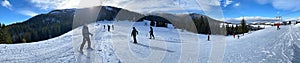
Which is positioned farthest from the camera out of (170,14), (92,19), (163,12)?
(163,12)

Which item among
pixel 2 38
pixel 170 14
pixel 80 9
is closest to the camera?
pixel 80 9

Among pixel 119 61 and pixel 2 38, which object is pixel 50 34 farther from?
pixel 119 61

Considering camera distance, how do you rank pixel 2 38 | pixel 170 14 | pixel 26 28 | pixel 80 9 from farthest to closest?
pixel 26 28 < pixel 2 38 < pixel 170 14 < pixel 80 9

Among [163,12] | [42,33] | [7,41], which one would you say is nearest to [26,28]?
[42,33]

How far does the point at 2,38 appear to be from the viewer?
6700cm

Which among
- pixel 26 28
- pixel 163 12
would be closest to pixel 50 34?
pixel 26 28

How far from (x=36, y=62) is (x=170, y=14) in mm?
9278

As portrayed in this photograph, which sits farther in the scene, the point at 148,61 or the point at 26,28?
the point at 26,28

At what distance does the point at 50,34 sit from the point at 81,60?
401ft

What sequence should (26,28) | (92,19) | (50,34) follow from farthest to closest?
(26,28)
(50,34)
(92,19)

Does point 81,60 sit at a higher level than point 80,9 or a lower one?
lower

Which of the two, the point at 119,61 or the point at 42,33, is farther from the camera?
the point at 42,33

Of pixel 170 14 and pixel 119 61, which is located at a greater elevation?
pixel 170 14

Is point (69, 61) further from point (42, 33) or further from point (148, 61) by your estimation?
point (42, 33)
